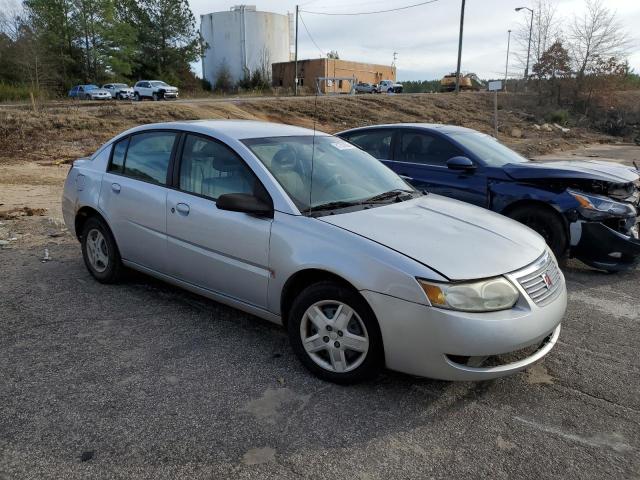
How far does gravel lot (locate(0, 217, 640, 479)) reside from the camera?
100 inches

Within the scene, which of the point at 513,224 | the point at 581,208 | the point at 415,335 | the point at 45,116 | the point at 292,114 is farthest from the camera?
the point at 292,114

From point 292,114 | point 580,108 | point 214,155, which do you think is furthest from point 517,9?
point 214,155

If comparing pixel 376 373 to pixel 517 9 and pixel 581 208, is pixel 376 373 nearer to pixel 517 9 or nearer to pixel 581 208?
pixel 581 208

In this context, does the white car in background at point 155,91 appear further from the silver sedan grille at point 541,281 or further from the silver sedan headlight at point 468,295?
the silver sedan headlight at point 468,295

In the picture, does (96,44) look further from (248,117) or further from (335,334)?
(335,334)

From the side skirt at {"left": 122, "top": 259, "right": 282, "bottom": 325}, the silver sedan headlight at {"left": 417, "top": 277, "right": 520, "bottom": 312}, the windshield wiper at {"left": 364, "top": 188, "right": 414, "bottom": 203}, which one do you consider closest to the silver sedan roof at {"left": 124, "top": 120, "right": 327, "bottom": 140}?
the windshield wiper at {"left": 364, "top": 188, "right": 414, "bottom": 203}

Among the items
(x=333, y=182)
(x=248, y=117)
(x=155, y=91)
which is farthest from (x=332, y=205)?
(x=155, y=91)

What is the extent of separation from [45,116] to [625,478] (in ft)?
69.1

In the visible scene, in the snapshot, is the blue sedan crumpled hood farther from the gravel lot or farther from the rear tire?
the gravel lot

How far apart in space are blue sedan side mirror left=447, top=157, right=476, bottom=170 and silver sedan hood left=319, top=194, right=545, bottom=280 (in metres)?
2.23

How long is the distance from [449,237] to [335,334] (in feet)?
2.99

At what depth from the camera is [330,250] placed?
123 inches

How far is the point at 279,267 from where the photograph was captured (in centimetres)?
336

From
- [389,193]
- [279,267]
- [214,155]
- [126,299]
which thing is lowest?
[126,299]
